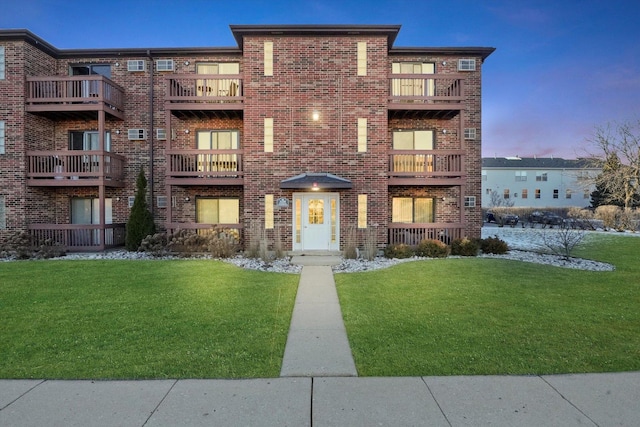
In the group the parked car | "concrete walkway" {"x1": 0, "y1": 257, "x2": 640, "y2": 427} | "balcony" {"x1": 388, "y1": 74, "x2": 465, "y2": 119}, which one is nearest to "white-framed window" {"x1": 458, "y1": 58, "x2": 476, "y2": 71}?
"balcony" {"x1": 388, "y1": 74, "x2": 465, "y2": 119}

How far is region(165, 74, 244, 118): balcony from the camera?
13.1 meters

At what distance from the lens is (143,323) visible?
17.5 ft

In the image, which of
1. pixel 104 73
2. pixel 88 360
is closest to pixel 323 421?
pixel 88 360

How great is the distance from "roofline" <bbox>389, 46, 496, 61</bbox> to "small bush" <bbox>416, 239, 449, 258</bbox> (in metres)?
8.71

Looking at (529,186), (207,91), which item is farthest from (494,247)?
(529,186)

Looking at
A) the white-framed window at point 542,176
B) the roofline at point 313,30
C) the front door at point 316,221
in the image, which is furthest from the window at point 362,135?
the white-framed window at point 542,176

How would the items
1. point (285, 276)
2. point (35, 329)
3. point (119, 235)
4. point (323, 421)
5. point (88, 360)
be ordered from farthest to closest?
point (119, 235), point (285, 276), point (35, 329), point (88, 360), point (323, 421)

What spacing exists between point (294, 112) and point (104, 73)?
954cm

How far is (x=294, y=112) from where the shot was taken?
42.7 ft

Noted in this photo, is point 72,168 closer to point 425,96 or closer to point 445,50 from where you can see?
point 425,96

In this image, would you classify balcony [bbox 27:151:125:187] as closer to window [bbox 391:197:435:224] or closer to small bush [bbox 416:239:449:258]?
window [bbox 391:197:435:224]

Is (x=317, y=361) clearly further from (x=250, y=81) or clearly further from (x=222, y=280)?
(x=250, y=81)

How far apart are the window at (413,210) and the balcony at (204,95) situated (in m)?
8.04

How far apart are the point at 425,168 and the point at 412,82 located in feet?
12.7
